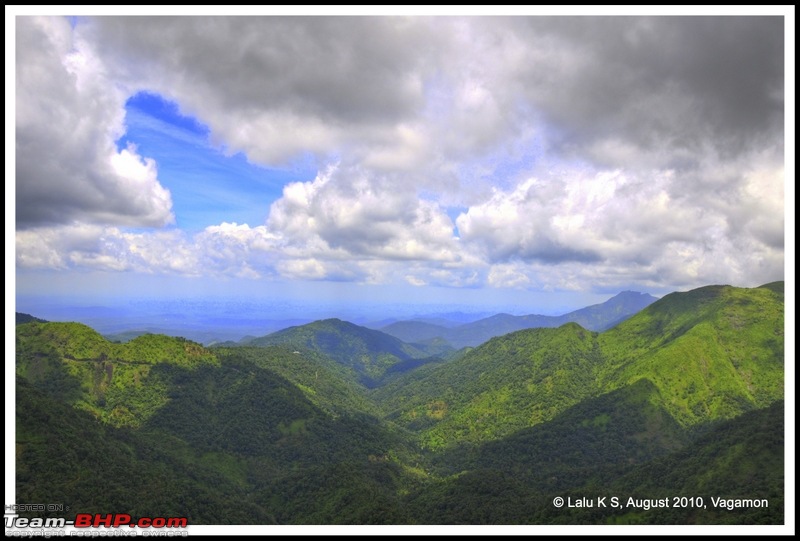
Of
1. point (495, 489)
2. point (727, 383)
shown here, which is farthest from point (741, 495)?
point (727, 383)

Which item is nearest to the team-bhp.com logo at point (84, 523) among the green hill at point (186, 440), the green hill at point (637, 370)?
the green hill at point (186, 440)

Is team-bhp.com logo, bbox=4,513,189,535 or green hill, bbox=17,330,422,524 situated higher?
team-bhp.com logo, bbox=4,513,189,535

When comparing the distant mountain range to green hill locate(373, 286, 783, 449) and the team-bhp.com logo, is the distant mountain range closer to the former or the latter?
green hill locate(373, 286, 783, 449)

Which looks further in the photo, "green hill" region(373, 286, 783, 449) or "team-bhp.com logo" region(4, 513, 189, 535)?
"green hill" region(373, 286, 783, 449)

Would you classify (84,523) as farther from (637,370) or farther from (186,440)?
(637,370)

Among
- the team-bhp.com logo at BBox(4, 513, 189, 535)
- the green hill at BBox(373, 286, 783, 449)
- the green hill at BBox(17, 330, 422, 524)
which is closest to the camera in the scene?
the team-bhp.com logo at BBox(4, 513, 189, 535)

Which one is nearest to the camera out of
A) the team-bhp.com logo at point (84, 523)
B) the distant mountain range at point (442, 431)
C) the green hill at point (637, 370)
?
the team-bhp.com logo at point (84, 523)

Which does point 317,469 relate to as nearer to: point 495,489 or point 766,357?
point 495,489

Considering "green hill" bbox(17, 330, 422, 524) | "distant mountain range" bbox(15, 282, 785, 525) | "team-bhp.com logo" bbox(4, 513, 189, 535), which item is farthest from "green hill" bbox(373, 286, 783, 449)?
"team-bhp.com logo" bbox(4, 513, 189, 535)

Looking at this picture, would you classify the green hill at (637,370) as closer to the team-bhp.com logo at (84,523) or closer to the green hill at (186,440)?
the green hill at (186,440)
